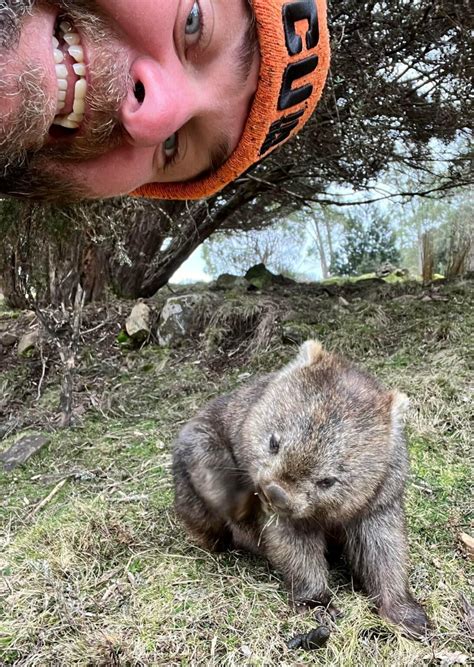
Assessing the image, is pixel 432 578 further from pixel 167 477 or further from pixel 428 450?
pixel 167 477

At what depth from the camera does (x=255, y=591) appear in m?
2.07

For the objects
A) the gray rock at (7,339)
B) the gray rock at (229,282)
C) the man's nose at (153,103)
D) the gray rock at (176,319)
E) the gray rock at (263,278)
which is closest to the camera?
the man's nose at (153,103)

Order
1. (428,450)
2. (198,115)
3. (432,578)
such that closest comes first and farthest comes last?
1. (198,115)
2. (432,578)
3. (428,450)

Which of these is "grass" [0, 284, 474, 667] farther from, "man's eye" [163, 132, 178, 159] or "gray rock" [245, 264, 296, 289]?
"gray rock" [245, 264, 296, 289]

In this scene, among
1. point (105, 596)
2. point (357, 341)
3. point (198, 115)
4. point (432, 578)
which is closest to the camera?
point (198, 115)

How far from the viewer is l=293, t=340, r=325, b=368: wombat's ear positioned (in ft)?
7.77

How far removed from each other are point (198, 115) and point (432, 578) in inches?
72.6

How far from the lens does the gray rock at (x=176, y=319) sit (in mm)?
5520

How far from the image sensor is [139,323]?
5.62 m

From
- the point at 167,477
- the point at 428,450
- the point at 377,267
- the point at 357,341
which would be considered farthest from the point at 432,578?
the point at 377,267

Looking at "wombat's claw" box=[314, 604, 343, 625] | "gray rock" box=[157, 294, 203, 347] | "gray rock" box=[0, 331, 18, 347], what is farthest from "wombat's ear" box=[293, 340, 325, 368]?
"gray rock" box=[0, 331, 18, 347]

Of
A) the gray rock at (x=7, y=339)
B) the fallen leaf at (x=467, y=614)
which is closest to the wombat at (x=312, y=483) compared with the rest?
the fallen leaf at (x=467, y=614)

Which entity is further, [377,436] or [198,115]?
[377,436]

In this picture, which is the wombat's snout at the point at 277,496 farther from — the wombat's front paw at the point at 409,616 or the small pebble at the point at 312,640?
the wombat's front paw at the point at 409,616
